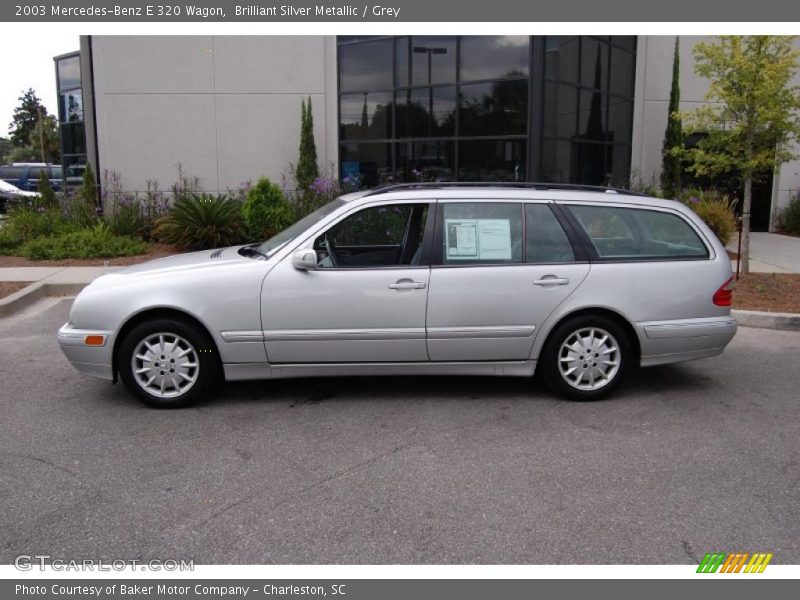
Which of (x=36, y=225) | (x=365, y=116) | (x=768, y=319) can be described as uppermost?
(x=365, y=116)

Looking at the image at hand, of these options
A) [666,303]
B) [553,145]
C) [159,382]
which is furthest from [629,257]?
[553,145]

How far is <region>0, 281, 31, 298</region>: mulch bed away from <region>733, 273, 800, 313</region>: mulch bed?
30.3 ft

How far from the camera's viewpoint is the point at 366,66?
15.6m

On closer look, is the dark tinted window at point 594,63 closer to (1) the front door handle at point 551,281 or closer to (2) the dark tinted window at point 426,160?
(2) the dark tinted window at point 426,160

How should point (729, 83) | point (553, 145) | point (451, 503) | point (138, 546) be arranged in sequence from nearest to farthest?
point (138, 546) < point (451, 503) < point (729, 83) < point (553, 145)

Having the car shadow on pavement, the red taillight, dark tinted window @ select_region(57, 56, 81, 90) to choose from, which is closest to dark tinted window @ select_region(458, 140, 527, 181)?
the car shadow on pavement

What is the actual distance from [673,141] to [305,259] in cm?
1260

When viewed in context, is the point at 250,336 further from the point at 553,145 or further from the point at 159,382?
the point at 553,145

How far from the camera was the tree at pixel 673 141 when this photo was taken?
50.2 ft

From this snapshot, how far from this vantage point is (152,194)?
15.1 meters

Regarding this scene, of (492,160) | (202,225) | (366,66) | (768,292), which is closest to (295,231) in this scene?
(768,292)

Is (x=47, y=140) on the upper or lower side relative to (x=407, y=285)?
upper

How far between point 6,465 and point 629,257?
4.49 metres

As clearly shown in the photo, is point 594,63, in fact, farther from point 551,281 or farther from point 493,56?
point 551,281
